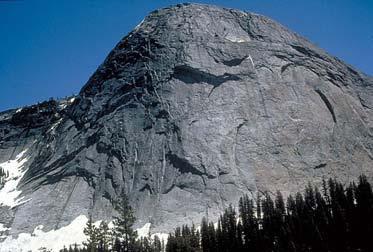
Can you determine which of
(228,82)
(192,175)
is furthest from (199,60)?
(192,175)

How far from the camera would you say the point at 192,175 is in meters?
115

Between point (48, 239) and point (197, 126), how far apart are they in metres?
46.0

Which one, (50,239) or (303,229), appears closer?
(303,229)

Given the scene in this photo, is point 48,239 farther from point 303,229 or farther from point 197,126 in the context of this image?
point 303,229

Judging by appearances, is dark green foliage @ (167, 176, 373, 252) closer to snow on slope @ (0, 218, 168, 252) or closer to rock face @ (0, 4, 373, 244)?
rock face @ (0, 4, 373, 244)

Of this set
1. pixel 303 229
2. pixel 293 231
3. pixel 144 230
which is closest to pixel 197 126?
pixel 144 230

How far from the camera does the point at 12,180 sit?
5851 inches

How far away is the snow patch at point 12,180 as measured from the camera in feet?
428

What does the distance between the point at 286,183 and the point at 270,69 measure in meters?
39.5

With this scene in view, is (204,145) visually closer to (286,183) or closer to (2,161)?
(286,183)

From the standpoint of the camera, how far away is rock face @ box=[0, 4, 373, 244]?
378 ft

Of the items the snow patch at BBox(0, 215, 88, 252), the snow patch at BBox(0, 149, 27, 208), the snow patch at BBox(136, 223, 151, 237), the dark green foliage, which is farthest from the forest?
the snow patch at BBox(0, 149, 27, 208)

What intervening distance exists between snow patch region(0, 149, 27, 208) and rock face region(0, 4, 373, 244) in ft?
9.04

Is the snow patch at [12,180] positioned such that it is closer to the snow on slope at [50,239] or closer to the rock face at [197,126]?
the rock face at [197,126]
